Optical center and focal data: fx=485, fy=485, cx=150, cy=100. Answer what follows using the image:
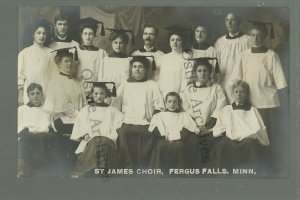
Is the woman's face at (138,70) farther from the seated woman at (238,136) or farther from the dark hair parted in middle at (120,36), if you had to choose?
the seated woman at (238,136)

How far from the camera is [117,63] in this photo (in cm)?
176

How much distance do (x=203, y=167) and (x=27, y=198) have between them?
645 mm

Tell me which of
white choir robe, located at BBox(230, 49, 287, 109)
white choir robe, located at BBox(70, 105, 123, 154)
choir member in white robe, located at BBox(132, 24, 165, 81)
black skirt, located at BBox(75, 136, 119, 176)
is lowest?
black skirt, located at BBox(75, 136, 119, 176)

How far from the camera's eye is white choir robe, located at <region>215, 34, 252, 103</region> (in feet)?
5.76

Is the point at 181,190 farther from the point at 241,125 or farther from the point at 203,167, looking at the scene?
the point at 241,125

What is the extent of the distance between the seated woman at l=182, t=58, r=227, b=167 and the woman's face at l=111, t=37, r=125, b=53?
0.27 meters

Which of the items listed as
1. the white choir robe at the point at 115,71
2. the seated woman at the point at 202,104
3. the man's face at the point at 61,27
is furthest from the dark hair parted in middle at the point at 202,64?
the man's face at the point at 61,27

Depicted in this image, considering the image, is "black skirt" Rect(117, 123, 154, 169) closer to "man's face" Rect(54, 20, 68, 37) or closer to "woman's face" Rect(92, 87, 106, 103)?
"woman's face" Rect(92, 87, 106, 103)

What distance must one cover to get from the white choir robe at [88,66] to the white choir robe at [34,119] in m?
0.17

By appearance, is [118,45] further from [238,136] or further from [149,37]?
[238,136]

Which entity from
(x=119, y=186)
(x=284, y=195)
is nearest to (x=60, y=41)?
(x=119, y=186)

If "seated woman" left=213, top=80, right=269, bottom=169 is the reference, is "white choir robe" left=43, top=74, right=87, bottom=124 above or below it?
above

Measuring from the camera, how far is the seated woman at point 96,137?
175 cm

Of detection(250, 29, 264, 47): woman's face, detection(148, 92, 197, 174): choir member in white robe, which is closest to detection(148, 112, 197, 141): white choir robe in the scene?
detection(148, 92, 197, 174): choir member in white robe
